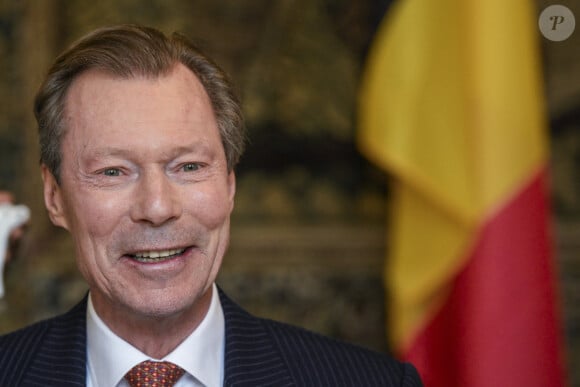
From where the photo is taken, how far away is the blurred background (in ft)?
16.2

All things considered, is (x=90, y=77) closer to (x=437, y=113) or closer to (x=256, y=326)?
(x=256, y=326)

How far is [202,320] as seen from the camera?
2592 mm

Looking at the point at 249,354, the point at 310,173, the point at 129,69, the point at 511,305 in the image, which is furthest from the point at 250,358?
the point at 310,173

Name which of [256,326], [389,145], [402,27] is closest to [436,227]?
[389,145]

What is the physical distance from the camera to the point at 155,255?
2459 mm

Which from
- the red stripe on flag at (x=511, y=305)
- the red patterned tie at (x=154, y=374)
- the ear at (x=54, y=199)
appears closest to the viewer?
the red patterned tie at (x=154, y=374)

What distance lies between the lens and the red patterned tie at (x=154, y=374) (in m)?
2.49

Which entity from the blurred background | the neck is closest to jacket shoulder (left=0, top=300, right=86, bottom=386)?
the neck

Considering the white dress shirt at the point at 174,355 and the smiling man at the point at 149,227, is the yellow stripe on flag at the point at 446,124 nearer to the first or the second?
the smiling man at the point at 149,227

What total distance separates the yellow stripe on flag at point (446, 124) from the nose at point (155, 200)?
195cm

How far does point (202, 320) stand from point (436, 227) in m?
1.86

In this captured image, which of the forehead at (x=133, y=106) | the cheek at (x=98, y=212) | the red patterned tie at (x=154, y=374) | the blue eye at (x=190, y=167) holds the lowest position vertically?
the red patterned tie at (x=154, y=374)

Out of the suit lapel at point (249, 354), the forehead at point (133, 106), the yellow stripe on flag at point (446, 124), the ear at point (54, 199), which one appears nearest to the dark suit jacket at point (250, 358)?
the suit lapel at point (249, 354)

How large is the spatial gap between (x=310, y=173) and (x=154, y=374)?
2.60 metres
